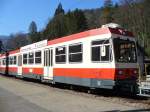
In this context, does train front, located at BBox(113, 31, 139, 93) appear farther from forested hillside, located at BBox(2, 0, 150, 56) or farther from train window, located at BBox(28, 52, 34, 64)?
forested hillside, located at BBox(2, 0, 150, 56)

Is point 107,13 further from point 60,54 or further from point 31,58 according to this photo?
point 60,54

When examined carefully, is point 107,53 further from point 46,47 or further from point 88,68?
point 46,47

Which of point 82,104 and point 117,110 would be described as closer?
point 117,110

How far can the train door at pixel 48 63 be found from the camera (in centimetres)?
2467

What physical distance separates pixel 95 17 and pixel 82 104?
9701cm

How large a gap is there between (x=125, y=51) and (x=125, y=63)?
2.08 feet

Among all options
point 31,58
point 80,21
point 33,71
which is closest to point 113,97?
point 33,71

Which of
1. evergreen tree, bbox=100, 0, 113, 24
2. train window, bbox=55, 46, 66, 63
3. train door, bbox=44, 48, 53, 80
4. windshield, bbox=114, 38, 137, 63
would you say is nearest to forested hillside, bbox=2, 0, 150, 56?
evergreen tree, bbox=100, 0, 113, 24

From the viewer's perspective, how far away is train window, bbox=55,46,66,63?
21.9 meters

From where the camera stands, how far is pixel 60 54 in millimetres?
22609

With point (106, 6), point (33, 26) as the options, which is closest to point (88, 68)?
point (106, 6)

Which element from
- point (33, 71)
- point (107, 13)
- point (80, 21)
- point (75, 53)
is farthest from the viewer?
point (80, 21)

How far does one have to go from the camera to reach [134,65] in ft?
57.5

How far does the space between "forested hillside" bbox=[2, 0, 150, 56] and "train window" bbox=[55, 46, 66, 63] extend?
29.7 meters
